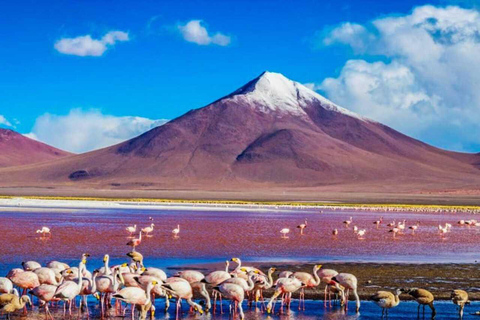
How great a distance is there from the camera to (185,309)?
52.3ft

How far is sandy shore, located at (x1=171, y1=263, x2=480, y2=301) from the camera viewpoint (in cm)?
1795

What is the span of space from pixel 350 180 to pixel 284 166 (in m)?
18.8

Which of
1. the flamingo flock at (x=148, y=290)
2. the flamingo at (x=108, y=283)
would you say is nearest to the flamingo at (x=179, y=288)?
the flamingo flock at (x=148, y=290)

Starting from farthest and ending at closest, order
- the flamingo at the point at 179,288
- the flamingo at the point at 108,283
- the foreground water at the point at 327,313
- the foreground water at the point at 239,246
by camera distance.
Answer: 1. the foreground water at the point at 239,246
2. the foreground water at the point at 327,313
3. the flamingo at the point at 108,283
4. the flamingo at the point at 179,288

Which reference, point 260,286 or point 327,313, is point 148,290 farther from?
point 327,313

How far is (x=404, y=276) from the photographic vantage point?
20.5m

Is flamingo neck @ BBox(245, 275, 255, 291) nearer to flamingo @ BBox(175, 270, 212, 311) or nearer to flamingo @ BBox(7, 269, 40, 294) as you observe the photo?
flamingo @ BBox(175, 270, 212, 311)

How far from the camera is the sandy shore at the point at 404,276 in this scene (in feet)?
58.9

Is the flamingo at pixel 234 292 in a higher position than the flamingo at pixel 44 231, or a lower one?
lower

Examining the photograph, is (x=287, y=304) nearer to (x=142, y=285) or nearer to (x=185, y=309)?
(x=185, y=309)

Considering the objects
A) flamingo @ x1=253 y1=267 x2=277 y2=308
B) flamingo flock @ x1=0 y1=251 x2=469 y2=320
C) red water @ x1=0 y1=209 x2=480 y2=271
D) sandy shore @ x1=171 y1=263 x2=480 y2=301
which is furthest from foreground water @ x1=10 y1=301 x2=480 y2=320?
red water @ x1=0 y1=209 x2=480 y2=271

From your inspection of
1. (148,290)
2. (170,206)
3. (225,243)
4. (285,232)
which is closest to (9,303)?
(148,290)

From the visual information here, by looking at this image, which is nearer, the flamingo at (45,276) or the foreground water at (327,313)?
the foreground water at (327,313)

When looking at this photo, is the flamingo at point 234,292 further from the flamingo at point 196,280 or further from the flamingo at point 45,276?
the flamingo at point 45,276
